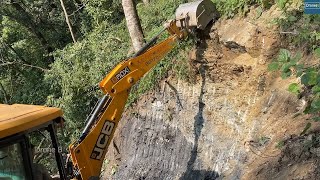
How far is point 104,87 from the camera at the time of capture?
7496 millimetres

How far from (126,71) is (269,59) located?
2.53 metres

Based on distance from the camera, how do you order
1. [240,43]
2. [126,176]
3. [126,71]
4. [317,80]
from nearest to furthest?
[317,80] < [126,71] < [240,43] < [126,176]

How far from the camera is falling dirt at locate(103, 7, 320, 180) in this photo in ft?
22.5

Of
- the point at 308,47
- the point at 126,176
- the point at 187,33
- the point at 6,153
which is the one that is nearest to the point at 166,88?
the point at 187,33

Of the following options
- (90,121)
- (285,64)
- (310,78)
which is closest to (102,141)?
(90,121)

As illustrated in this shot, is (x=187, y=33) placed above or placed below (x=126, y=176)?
above

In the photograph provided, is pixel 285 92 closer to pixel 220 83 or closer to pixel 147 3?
pixel 220 83

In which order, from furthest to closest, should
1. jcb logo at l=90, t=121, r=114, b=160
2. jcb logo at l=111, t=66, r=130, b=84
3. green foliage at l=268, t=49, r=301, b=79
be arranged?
1. jcb logo at l=111, t=66, r=130, b=84
2. jcb logo at l=90, t=121, r=114, b=160
3. green foliage at l=268, t=49, r=301, b=79

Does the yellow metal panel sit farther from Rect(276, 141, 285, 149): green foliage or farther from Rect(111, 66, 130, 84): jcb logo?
Rect(276, 141, 285, 149): green foliage

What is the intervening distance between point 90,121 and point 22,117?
2.43 meters

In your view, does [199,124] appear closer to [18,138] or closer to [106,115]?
[106,115]

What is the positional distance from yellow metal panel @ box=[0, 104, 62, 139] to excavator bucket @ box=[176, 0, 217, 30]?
13.9 ft

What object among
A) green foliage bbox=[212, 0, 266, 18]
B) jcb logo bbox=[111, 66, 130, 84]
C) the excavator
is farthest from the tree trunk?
jcb logo bbox=[111, 66, 130, 84]

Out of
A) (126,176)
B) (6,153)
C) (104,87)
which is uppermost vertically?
(6,153)
